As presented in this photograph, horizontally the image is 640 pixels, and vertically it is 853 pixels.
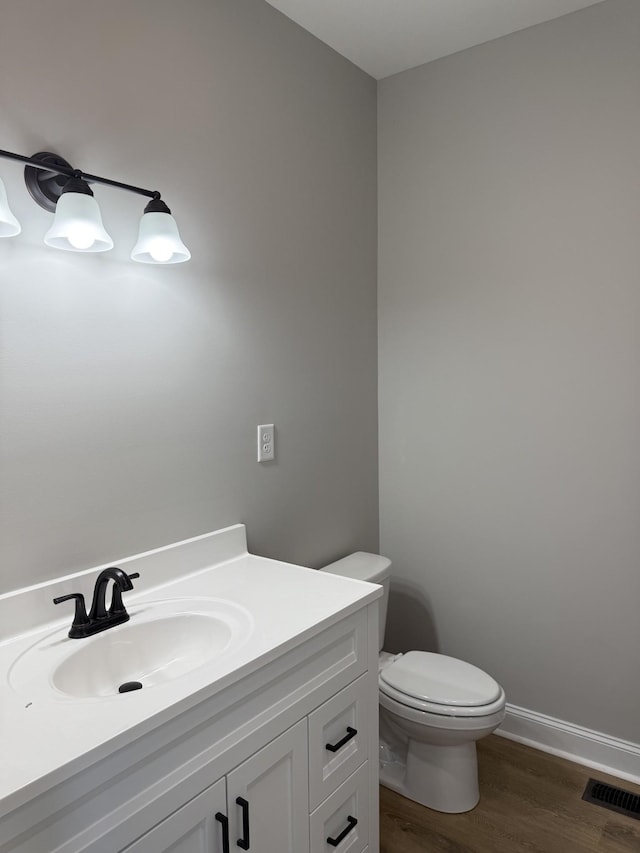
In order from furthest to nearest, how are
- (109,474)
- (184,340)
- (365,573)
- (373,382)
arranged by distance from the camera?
(373,382)
(365,573)
(184,340)
(109,474)

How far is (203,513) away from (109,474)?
340 millimetres

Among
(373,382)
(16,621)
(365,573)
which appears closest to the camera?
(16,621)

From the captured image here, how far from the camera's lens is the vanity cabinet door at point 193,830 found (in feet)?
3.19

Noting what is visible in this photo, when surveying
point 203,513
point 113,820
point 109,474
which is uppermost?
point 109,474

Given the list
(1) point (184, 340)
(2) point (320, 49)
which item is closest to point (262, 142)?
(2) point (320, 49)

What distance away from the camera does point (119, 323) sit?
150cm

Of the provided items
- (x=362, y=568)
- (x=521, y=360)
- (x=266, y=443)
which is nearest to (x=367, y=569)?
(x=362, y=568)

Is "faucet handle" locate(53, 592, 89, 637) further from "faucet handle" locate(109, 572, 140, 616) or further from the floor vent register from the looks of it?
the floor vent register

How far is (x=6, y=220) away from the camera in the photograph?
1.16 meters

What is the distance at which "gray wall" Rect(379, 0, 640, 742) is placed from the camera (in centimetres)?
203

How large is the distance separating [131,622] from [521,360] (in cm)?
161

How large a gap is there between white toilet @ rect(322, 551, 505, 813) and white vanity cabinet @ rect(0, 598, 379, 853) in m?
0.38

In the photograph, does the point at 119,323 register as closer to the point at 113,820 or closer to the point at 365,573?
the point at 113,820

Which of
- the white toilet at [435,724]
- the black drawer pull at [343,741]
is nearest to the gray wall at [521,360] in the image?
the white toilet at [435,724]
